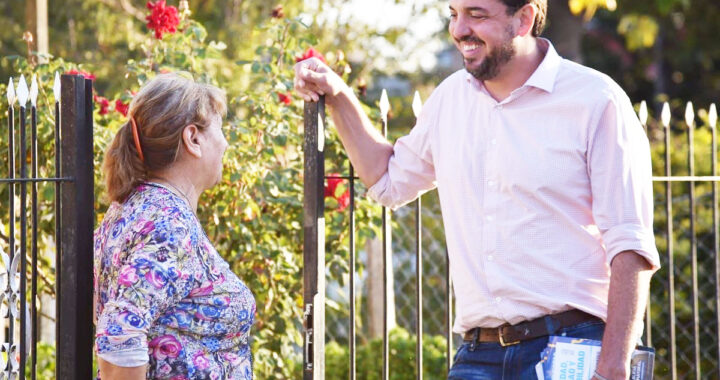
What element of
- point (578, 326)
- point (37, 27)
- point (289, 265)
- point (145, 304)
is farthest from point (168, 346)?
point (37, 27)

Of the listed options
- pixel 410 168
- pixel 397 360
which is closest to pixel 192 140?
pixel 410 168

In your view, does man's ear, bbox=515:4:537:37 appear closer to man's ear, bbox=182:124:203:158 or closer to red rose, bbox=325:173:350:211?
man's ear, bbox=182:124:203:158

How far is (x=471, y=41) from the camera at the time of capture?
304cm

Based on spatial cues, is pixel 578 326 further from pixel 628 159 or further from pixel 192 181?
pixel 192 181

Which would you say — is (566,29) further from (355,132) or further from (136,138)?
(136,138)

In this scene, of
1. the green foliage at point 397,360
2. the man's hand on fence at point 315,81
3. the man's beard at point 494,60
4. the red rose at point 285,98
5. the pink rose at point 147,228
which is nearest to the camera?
the pink rose at point 147,228

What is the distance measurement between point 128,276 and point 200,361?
0.31 metres

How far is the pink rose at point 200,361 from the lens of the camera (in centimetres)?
269

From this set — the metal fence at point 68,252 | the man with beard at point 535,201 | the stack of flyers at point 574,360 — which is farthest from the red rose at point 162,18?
the stack of flyers at point 574,360

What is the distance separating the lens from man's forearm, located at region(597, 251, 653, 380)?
2.76m

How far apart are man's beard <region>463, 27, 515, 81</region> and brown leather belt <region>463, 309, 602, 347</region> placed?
710mm

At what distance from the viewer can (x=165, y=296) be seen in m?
2.57

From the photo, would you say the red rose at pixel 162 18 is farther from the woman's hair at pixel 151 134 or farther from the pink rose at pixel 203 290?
the pink rose at pixel 203 290

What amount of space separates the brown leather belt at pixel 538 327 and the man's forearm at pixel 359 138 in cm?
72
